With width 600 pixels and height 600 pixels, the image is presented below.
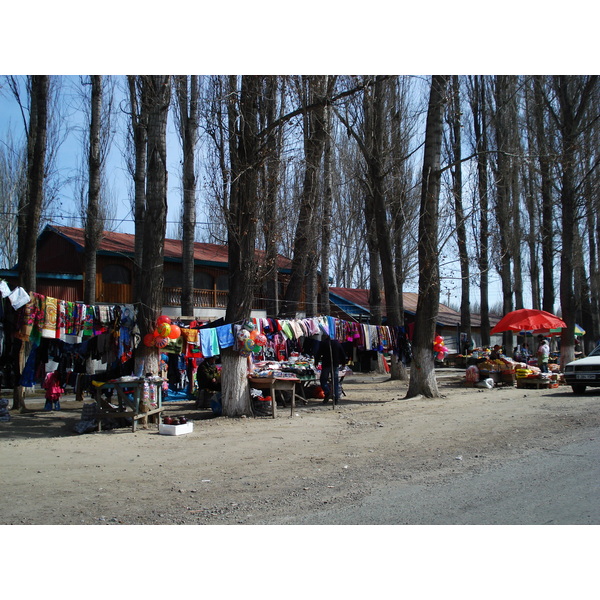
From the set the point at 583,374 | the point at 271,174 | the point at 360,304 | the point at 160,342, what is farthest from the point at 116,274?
the point at 583,374

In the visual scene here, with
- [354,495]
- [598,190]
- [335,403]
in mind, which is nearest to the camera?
[354,495]

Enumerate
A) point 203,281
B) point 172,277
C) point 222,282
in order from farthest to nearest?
point 222,282
point 203,281
point 172,277

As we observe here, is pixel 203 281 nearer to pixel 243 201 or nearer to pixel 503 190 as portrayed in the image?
pixel 503 190

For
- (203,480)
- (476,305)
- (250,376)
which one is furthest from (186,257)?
(476,305)

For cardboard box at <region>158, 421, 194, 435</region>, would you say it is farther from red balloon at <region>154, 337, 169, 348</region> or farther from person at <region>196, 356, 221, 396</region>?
person at <region>196, 356, 221, 396</region>

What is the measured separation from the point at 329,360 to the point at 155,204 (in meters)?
5.91

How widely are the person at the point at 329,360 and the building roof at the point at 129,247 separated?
1328cm

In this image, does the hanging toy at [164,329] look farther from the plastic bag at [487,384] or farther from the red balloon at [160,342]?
the plastic bag at [487,384]

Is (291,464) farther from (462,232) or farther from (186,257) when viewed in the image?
(462,232)

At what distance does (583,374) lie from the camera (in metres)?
16.2

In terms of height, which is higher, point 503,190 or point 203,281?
point 503,190

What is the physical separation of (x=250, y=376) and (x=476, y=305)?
70.3 metres

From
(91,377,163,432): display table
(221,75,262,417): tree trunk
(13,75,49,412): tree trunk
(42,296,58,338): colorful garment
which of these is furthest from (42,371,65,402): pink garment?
(221,75,262,417): tree trunk

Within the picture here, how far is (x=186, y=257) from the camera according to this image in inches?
833
